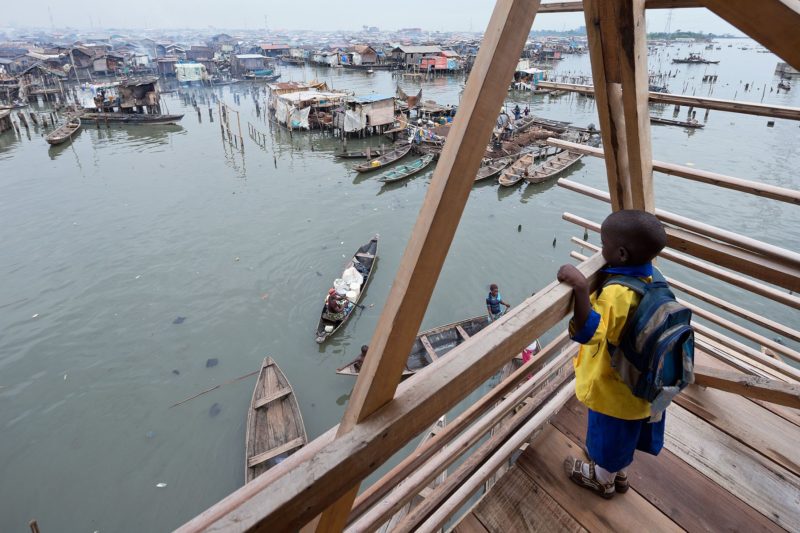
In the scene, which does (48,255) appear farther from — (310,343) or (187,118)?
(187,118)

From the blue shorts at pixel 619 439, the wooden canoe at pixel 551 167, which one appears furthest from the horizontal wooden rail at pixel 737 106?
the wooden canoe at pixel 551 167

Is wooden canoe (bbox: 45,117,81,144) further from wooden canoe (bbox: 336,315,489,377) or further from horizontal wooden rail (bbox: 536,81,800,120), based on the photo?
horizontal wooden rail (bbox: 536,81,800,120)

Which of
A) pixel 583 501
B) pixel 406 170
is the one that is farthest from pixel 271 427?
pixel 406 170

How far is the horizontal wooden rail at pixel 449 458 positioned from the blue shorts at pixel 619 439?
600 millimetres

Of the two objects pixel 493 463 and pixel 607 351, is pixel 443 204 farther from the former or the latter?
pixel 493 463

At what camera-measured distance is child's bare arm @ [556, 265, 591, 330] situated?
5.20ft

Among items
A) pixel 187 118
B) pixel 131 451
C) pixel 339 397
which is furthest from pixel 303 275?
pixel 187 118

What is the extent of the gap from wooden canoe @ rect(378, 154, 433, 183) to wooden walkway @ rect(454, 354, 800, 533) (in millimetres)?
18631

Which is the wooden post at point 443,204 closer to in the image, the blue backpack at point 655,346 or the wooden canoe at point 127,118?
the blue backpack at point 655,346

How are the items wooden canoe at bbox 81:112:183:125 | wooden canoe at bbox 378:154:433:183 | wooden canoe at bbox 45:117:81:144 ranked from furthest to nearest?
wooden canoe at bbox 81:112:183:125 → wooden canoe at bbox 45:117:81:144 → wooden canoe at bbox 378:154:433:183

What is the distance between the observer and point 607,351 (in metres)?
1.82

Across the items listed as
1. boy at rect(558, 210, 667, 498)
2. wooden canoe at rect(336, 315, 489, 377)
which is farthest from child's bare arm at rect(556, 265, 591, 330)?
wooden canoe at rect(336, 315, 489, 377)

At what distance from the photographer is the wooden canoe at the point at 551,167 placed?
65.2 feet

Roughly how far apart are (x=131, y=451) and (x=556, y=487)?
8.80 metres
